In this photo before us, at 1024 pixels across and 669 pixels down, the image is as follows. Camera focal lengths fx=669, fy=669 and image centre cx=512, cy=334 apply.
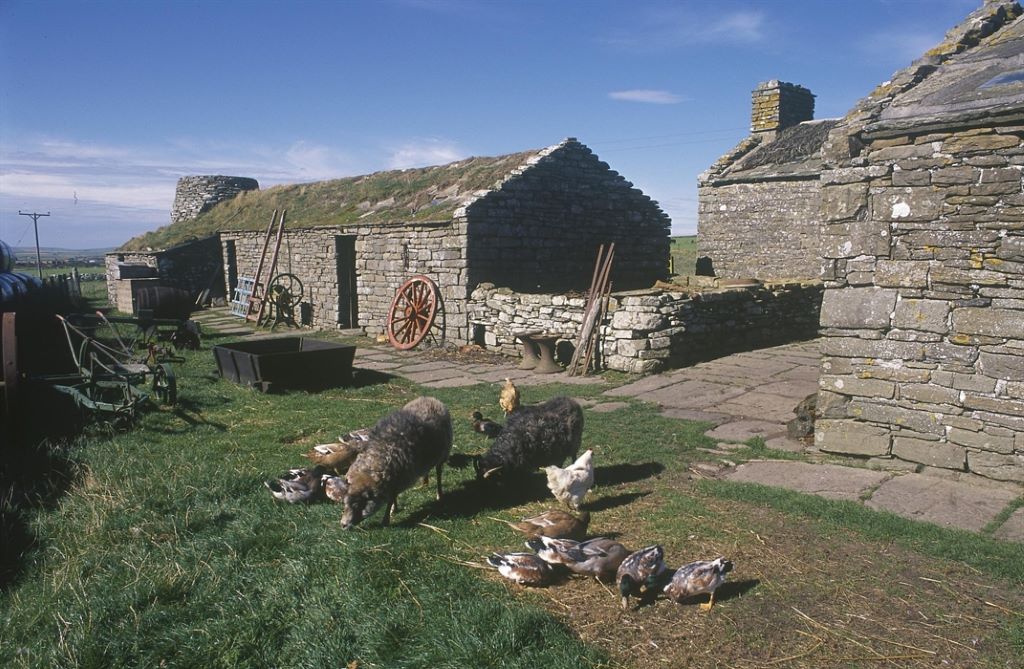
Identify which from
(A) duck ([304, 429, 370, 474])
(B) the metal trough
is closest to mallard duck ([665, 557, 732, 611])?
(A) duck ([304, 429, 370, 474])

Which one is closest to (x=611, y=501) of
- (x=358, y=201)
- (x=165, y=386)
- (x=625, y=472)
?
(x=625, y=472)

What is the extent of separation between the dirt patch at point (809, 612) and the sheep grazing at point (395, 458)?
140 cm

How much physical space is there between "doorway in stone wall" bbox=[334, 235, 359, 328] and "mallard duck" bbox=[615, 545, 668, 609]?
14.8 metres

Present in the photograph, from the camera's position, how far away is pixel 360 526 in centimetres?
487

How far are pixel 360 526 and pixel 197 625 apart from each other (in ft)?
4.03

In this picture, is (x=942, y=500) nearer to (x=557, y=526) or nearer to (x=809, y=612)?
(x=809, y=612)

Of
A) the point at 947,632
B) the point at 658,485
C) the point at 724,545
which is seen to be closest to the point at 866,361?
the point at 658,485

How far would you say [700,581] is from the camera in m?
3.70

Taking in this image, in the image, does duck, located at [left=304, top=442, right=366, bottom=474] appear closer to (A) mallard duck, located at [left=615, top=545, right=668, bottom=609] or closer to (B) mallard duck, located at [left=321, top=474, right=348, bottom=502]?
(B) mallard duck, located at [left=321, top=474, right=348, bottom=502]

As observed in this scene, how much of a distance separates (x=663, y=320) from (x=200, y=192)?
26109 mm

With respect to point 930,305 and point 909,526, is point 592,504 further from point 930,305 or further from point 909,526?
point 930,305

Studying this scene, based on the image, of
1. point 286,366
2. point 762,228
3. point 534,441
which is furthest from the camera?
point 762,228

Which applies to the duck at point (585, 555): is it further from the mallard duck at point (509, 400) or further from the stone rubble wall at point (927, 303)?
the mallard duck at point (509, 400)

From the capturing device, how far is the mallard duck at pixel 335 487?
17.1ft
